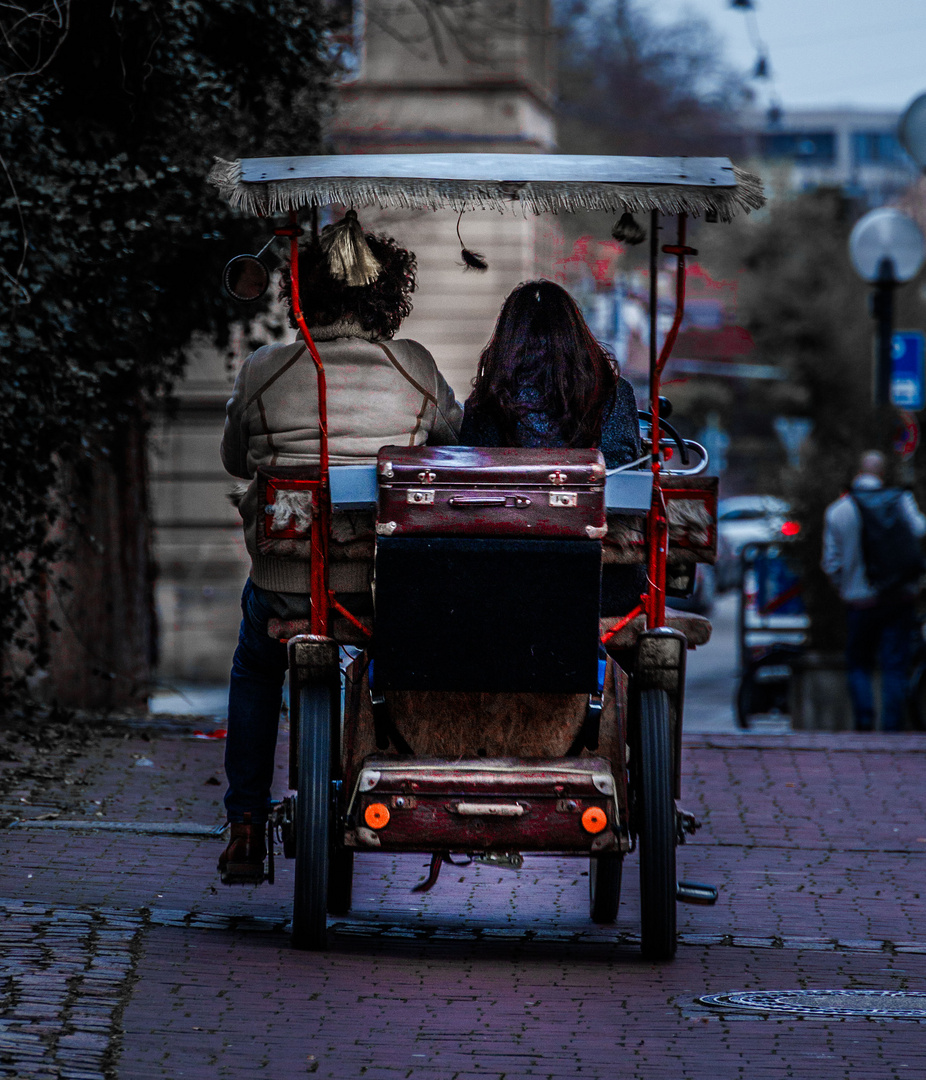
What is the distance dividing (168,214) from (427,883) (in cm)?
475

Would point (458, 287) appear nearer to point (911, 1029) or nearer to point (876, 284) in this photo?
point (876, 284)

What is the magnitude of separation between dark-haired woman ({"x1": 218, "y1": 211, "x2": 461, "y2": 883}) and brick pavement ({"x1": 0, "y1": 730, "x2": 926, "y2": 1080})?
1.73 feet

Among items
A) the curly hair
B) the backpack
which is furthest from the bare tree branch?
the backpack

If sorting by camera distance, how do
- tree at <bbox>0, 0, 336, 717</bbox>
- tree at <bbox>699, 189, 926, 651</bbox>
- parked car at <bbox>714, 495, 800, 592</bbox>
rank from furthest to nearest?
tree at <bbox>699, 189, 926, 651</bbox> < parked car at <bbox>714, 495, 800, 592</bbox> < tree at <bbox>0, 0, 336, 717</bbox>

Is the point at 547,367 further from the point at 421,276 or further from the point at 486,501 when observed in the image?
the point at 421,276

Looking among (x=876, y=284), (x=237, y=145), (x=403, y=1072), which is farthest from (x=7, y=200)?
(x=876, y=284)

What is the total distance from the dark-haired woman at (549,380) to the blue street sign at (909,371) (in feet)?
40.2

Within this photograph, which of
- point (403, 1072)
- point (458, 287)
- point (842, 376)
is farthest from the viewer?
point (842, 376)

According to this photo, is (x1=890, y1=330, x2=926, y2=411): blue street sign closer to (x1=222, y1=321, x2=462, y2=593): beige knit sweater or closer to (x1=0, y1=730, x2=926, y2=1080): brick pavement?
(x1=0, y1=730, x2=926, y2=1080): brick pavement

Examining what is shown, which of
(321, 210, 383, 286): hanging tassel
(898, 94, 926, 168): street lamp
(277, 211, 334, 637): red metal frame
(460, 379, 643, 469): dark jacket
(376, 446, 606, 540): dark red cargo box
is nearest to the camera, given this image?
(376, 446, 606, 540): dark red cargo box

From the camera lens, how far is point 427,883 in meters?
5.70

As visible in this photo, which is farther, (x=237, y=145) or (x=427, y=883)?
(x=237, y=145)

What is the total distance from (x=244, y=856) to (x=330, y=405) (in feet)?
4.63

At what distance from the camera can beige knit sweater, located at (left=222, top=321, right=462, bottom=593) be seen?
5.27m
